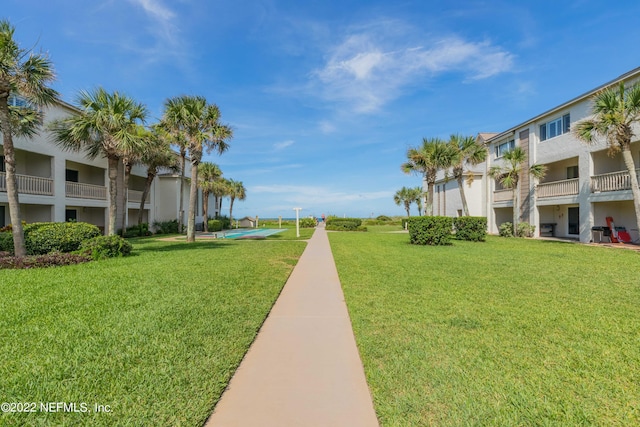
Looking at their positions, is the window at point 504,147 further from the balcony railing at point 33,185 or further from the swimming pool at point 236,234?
the balcony railing at point 33,185

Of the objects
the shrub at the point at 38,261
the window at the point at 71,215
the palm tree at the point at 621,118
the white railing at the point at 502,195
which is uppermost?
the palm tree at the point at 621,118

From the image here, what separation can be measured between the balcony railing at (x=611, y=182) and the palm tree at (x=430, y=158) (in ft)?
29.1

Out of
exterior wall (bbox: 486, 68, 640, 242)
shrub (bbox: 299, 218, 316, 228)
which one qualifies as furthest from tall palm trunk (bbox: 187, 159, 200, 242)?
shrub (bbox: 299, 218, 316, 228)

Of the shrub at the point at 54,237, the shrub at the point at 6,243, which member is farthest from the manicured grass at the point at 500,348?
the shrub at the point at 6,243

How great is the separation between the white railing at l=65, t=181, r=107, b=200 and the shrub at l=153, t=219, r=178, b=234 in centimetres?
621

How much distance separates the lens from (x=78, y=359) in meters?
3.57

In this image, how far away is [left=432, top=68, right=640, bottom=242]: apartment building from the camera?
56.4ft

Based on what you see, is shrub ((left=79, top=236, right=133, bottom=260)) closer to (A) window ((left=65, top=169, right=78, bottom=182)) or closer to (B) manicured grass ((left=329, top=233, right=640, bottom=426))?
(B) manicured grass ((left=329, top=233, right=640, bottom=426))

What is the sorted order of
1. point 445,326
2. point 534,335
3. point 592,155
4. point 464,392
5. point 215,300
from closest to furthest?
point 464,392
point 534,335
point 445,326
point 215,300
point 592,155

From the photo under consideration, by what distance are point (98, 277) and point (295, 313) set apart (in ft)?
19.9

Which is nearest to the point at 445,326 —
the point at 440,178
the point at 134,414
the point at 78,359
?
the point at 134,414

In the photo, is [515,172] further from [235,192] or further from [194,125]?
[235,192]

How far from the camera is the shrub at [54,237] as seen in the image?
468 inches

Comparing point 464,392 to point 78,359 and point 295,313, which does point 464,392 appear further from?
point 78,359
